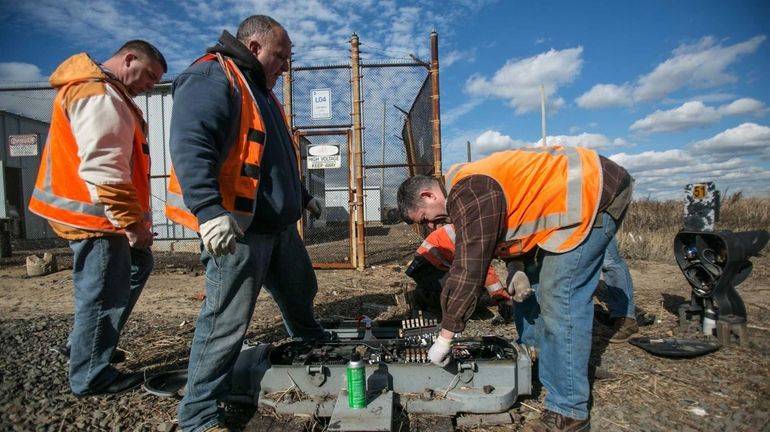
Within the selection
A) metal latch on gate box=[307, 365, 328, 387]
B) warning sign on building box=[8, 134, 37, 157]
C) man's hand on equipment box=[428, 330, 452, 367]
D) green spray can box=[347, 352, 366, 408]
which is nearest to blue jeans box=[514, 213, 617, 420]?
man's hand on equipment box=[428, 330, 452, 367]

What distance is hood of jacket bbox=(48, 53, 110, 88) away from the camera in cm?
246

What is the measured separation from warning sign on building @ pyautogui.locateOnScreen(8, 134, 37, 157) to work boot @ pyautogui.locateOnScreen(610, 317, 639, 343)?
1114 cm

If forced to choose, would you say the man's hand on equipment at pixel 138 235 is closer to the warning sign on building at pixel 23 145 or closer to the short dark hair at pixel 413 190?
the short dark hair at pixel 413 190

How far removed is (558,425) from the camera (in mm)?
2262

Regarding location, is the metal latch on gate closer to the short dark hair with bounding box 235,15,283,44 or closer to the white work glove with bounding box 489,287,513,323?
the short dark hair with bounding box 235,15,283,44

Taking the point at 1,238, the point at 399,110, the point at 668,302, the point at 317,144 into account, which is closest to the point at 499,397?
the point at 668,302

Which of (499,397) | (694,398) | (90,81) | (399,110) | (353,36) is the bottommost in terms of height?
(694,398)

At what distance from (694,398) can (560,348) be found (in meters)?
1.13

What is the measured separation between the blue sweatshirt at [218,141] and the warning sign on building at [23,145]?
31.1 ft

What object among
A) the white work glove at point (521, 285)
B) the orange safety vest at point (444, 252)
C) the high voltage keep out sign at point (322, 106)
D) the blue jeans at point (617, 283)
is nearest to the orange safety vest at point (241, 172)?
the white work glove at point (521, 285)

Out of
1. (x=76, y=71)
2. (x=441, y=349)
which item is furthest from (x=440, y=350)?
(x=76, y=71)

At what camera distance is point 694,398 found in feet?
8.70

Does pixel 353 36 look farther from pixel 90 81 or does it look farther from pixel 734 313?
pixel 734 313

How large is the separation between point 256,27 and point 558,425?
274cm
